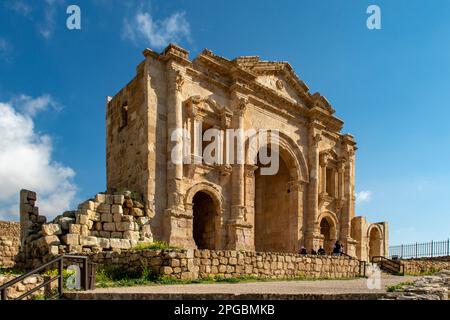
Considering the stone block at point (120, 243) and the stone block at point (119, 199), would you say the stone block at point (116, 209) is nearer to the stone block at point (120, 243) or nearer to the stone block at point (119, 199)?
the stone block at point (119, 199)

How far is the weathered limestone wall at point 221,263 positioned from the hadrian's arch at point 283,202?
577 centimetres

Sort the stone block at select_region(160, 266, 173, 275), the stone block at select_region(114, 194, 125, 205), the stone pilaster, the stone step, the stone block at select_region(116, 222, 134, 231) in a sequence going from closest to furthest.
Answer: the stone step < the stone block at select_region(160, 266, 173, 275) < the stone block at select_region(116, 222, 134, 231) < the stone block at select_region(114, 194, 125, 205) < the stone pilaster

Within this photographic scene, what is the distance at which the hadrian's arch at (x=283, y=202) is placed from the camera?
20.5 m

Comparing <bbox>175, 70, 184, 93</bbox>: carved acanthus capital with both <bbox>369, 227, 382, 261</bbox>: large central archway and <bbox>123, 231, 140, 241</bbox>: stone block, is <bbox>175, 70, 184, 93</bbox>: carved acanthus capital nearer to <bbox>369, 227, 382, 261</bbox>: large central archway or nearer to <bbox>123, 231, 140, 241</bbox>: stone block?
<bbox>123, 231, 140, 241</bbox>: stone block

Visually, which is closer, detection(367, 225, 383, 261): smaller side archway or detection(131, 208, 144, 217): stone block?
detection(131, 208, 144, 217): stone block

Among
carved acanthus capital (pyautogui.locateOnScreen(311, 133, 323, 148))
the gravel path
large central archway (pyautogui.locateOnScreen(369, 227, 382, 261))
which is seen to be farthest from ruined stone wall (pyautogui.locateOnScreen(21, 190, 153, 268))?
large central archway (pyautogui.locateOnScreen(369, 227, 382, 261))

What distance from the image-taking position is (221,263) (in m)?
11.0

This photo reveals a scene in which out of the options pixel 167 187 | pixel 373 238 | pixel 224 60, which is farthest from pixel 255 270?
pixel 373 238

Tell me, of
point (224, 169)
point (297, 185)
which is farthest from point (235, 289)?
point (297, 185)

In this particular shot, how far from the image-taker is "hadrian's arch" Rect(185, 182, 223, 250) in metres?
16.5

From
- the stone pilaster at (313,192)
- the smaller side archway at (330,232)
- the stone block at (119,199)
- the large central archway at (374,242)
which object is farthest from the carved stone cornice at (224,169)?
the large central archway at (374,242)

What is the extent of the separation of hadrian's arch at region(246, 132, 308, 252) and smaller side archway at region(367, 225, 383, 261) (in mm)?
7806
